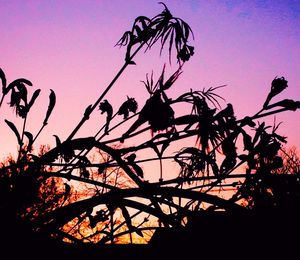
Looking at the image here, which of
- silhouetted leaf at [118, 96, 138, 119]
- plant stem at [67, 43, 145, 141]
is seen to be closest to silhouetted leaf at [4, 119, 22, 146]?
plant stem at [67, 43, 145, 141]

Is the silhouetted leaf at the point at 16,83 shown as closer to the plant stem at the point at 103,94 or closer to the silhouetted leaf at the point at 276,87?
the plant stem at the point at 103,94

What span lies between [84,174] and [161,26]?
1.42 meters

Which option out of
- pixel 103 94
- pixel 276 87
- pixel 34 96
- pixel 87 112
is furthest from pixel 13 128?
pixel 276 87

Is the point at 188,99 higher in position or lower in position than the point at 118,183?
lower

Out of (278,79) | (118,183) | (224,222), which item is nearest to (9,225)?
(224,222)

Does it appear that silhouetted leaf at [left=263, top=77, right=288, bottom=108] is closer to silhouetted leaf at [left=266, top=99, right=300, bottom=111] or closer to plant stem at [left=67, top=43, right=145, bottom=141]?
silhouetted leaf at [left=266, top=99, right=300, bottom=111]

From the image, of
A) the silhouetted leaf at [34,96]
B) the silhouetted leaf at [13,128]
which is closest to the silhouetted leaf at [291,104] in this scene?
the silhouetted leaf at [34,96]

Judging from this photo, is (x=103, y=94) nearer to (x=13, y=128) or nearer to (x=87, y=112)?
(x=87, y=112)

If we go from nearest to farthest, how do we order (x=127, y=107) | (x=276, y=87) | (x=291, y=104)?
(x=291, y=104) < (x=276, y=87) < (x=127, y=107)

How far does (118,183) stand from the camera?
16.8 m

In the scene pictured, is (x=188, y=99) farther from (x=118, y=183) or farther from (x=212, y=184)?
(x=118, y=183)

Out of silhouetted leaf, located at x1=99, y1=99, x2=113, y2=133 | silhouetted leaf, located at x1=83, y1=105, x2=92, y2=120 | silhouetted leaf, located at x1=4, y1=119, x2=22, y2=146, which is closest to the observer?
silhouetted leaf, located at x1=83, y1=105, x2=92, y2=120

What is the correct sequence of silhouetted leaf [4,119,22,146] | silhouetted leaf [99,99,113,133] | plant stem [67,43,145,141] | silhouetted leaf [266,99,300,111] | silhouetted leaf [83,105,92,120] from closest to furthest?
1. silhouetted leaf [266,99,300,111]
2. plant stem [67,43,145,141]
3. silhouetted leaf [83,105,92,120]
4. silhouetted leaf [4,119,22,146]
5. silhouetted leaf [99,99,113,133]

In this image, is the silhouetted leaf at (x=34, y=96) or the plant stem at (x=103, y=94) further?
the silhouetted leaf at (x=34, y=96)
